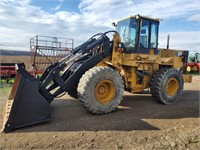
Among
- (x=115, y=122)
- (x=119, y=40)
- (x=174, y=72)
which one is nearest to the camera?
(x=115, y=122)

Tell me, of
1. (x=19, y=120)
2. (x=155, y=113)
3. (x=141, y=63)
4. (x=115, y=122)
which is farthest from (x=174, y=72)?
(x=19, y=120)

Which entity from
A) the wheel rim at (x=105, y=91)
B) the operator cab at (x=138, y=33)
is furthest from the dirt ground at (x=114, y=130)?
the operator cab at (x=138, y=33)

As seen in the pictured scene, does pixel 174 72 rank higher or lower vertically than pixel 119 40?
lower

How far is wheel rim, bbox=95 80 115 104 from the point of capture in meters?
5.77

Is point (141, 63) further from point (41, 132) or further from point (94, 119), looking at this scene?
point (41, 132)

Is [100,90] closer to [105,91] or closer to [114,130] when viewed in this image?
[105,91]

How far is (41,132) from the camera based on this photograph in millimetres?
4477

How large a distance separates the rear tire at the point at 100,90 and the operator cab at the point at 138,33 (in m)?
1.37

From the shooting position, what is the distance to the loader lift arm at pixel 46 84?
4587mm

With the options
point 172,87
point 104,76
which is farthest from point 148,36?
point 104,76

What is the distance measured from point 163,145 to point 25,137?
100 inches

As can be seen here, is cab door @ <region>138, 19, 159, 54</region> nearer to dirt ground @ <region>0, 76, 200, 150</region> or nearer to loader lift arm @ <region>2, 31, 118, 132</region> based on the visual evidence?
loader lift arm @ <region>2, 31, 118, 132</region>

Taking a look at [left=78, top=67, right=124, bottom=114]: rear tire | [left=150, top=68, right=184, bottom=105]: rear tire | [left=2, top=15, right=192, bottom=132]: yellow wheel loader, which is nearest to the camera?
[left=2, top=15, right=192, bottom=132]: yellow wheel loader

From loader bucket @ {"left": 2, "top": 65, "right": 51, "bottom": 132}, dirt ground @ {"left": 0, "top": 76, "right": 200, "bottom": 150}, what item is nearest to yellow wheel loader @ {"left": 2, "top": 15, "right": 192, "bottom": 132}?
loader bucket @ {"left": 2, "top": 65, "right": 51, "bottom": 132}
